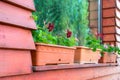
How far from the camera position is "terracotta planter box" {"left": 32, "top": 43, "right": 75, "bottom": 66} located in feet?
4.01

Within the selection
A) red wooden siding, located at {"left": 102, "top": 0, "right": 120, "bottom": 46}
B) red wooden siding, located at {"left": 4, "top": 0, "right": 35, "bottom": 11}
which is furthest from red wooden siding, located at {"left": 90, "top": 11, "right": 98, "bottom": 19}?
red wooden siding, located at {"left": 4, "top": 0, "right": 35, "bottom": 11}

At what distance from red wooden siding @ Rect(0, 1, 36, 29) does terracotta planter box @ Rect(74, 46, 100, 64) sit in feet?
2.36

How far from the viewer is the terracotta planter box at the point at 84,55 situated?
1802 mm

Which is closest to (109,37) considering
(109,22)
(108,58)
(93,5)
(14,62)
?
(109,22)

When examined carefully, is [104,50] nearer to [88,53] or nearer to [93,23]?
[88,53]

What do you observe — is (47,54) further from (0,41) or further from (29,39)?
(0,41)

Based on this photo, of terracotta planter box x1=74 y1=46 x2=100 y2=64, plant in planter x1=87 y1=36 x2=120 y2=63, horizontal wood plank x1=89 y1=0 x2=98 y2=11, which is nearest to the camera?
terracotta planter box x1=74 y1=46 x2=100 y2=64

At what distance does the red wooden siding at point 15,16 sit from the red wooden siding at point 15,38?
3 cm

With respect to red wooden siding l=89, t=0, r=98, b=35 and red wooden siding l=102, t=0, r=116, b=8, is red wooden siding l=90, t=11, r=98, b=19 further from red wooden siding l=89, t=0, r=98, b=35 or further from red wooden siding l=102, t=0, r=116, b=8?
red wooden siding l=102, t=0, r=116, b=8

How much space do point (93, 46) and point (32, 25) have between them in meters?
1.04

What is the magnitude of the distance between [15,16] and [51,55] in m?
0.37

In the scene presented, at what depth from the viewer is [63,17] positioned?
6.66 ft

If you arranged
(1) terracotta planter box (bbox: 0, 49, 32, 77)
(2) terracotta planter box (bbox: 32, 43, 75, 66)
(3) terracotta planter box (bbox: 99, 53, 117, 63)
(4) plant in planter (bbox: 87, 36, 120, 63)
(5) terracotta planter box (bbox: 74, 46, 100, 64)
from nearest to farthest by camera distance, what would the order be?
1. (1) terracotta planter box (bbox: 0, 49, 32, 77)
2. (2) terracotta planter box (bbox: 32, 43, 75, 66)
3. (5) terracotta planter box (bbox: 74, 46, 100, 64)
4. (4) plant in planter (bbox: 87, 36, 120, 63)
5. (3) terracotta planter box (bbox: 99, 53, 117, 63)

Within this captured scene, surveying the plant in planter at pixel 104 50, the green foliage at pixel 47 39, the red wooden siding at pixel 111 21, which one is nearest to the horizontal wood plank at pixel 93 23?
the red wooden siding at pixel 111 21
